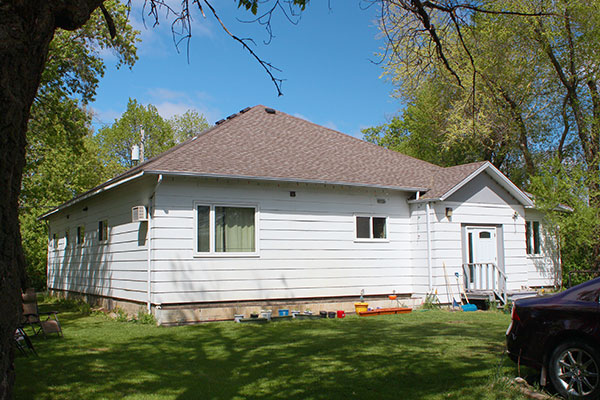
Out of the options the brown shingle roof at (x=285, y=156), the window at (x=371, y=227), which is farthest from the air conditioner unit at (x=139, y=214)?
the window at (x=371, y=227)

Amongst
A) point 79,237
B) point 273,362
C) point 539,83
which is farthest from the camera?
point 539,83

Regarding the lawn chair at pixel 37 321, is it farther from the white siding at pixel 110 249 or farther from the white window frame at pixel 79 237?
the white window frame at pixel 79 237

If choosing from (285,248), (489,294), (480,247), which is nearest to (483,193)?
(480,247)

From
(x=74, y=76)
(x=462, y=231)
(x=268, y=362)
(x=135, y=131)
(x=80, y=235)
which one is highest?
(x=135, y=131)

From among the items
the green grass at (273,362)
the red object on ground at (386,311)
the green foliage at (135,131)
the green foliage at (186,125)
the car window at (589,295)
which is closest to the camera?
the car window at (589,295)

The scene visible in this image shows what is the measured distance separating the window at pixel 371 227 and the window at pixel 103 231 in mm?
8077

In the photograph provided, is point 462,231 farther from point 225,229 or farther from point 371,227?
point 225,229

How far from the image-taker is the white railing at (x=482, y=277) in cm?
1577

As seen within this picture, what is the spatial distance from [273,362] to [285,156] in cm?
808

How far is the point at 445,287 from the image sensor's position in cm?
1530

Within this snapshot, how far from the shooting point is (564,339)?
19.9ft

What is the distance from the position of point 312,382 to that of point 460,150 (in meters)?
27.3

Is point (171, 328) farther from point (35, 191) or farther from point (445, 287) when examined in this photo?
point (35, 191)

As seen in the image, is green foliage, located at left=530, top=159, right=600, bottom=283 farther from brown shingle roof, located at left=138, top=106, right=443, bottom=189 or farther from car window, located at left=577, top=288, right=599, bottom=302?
car window, located at left=577, top=288, right=599, bottom=302
